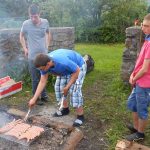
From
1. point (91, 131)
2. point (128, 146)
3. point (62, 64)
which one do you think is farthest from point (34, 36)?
point (128, 146)

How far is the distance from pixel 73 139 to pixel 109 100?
213 cm

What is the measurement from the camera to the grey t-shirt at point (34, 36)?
627 cm

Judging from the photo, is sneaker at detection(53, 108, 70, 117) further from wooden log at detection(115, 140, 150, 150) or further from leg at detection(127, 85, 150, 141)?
wooden log at detection(115, 140, 150, 150)

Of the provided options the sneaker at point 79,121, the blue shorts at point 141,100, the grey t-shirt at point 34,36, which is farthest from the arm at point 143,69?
the grey t-shirt at point 34,36

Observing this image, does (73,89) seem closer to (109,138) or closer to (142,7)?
(109,138)

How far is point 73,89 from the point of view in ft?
17.6

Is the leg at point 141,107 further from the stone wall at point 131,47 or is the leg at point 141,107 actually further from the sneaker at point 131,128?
the stone wall at point 131,47

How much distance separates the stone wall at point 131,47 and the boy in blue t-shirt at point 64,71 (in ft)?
6.09

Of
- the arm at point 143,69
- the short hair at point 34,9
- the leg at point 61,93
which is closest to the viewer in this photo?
the arm at point 143,69

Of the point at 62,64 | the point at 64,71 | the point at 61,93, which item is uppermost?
the point at 62,64

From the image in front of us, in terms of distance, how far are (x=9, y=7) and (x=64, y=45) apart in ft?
22.4

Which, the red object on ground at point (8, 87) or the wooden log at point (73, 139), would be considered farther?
the red object on ground at point (8, 87)

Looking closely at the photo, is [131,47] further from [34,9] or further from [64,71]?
[64,71]

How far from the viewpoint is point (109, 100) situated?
6781 millimetres
